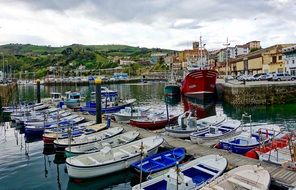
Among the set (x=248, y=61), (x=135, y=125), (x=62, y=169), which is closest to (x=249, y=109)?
(x=135, y=125)

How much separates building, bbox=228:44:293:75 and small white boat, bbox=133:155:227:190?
6018 centimetres

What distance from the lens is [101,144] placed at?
1867cm

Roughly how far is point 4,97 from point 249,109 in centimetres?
4314

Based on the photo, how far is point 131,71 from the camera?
178m

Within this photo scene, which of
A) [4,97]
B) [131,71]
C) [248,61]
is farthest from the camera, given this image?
[131,71]

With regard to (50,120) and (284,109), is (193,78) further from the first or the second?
(50,120)

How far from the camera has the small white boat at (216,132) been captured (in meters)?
19.5

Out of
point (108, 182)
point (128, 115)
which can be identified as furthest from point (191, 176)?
point (128, 115)

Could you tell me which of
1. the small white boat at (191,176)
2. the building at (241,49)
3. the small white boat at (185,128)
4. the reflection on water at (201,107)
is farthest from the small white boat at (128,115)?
the building at (241,49)

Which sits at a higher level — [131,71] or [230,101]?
[131,71]

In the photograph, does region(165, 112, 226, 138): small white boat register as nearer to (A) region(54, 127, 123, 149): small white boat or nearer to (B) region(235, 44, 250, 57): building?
(A) region(54, 127, 123, 149): small white boat

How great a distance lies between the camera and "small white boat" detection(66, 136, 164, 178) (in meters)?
14.8

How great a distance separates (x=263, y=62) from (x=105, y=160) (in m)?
71.2

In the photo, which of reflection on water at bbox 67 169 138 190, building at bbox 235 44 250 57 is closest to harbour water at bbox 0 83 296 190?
reflection on water at bbox 67 169 138 190
